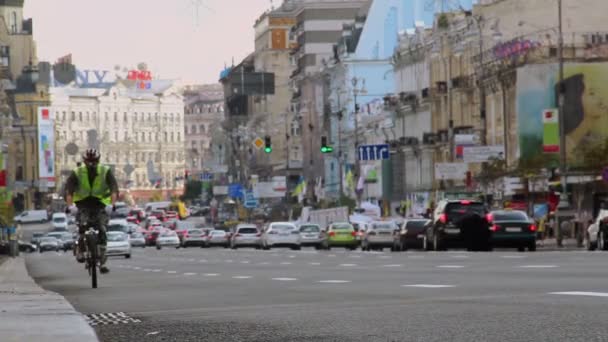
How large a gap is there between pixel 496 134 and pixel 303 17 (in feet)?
317

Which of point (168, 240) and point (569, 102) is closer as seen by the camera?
point (569, 102)

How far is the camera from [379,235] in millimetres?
74438

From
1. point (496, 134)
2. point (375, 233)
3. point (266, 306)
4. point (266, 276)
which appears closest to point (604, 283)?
point (266, 306)

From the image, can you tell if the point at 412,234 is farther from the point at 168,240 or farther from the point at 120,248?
the point at 168,240

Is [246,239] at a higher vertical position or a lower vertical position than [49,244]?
higher

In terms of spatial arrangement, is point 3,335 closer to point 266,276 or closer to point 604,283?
point 604,283

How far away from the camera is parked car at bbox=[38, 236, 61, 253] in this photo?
123938mm

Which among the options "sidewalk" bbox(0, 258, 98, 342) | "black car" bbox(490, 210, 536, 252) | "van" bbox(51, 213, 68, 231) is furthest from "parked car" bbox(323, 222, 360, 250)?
"van" bbox(51, 213, 68, 231)

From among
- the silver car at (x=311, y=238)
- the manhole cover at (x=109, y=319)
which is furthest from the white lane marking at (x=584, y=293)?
the silver car at (x=311, y=238)

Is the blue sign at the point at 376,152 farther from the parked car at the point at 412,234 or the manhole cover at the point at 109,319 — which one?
the manhole cover at the point at 109,319

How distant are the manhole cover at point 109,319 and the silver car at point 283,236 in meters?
67.7

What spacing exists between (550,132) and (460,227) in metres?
31.3

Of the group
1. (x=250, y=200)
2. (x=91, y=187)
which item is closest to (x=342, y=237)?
(x=91, y=187)

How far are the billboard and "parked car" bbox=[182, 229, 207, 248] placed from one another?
992 inches
